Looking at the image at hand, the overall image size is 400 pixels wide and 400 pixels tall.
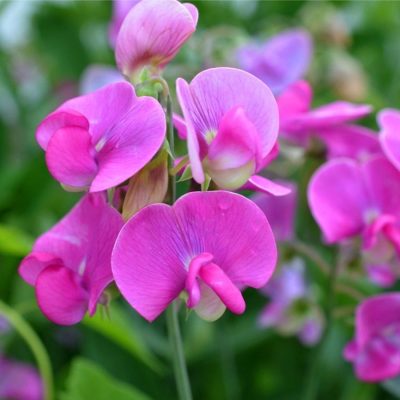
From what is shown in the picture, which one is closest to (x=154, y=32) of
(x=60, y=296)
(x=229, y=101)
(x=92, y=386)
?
(x=229, y=101)

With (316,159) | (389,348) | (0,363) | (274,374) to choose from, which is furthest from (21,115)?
(389,348)

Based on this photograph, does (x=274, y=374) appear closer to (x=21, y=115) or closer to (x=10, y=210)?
(x=10, y=210)

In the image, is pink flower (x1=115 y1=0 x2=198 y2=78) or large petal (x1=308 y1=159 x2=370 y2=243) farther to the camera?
large petal (x1=308 y1=159 x2=370 y2=243)

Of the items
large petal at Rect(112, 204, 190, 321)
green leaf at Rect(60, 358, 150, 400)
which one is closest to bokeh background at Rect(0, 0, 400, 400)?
green leaf at Rect(60, 358, 150, 400)

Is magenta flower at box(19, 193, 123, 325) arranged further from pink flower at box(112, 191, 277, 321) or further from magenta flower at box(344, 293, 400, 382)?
magenta flower at box(344, 293, 400, 382)

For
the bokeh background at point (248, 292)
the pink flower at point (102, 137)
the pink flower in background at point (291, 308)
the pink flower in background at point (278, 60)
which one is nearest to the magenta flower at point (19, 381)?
the bokeh background at point (248, 292)

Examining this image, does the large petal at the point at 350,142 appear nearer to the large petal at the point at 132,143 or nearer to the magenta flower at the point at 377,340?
the magenta flower at the point at 377,340
